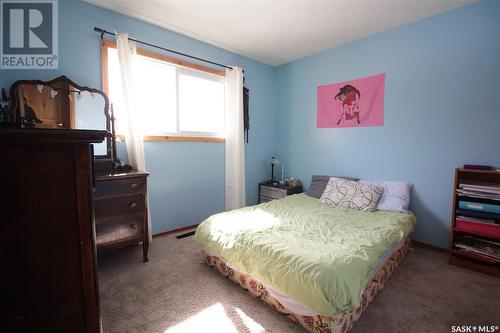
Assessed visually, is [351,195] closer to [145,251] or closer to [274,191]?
[274,191]

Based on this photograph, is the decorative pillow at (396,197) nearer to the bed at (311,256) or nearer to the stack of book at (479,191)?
the bed at (311,256)

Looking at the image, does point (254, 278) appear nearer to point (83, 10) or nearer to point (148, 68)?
point (148, 68)

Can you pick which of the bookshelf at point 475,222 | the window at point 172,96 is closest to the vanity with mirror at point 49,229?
the window at point 172,96

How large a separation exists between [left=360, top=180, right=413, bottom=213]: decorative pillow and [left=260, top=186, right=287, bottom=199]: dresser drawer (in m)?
1.30

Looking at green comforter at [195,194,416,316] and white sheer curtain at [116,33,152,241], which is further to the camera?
white sheer curtain at [116,33,152,241]

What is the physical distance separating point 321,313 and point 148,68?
2880mm

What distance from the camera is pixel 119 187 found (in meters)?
1.99

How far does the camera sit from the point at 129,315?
1499 mm

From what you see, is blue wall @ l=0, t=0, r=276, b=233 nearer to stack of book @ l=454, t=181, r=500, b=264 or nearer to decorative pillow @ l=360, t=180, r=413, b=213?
decorative pillow @ l=360, t=180, r=413, b=213

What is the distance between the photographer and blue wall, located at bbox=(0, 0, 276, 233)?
85.1 inches

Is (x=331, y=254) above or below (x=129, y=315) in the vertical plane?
above

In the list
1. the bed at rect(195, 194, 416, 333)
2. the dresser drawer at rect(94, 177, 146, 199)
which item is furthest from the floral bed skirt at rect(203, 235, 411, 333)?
the dresser drawer at rect(94, 177, 146, 199)

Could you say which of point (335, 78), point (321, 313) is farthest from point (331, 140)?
point (321, 313)

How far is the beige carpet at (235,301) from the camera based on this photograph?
1.42 metres
